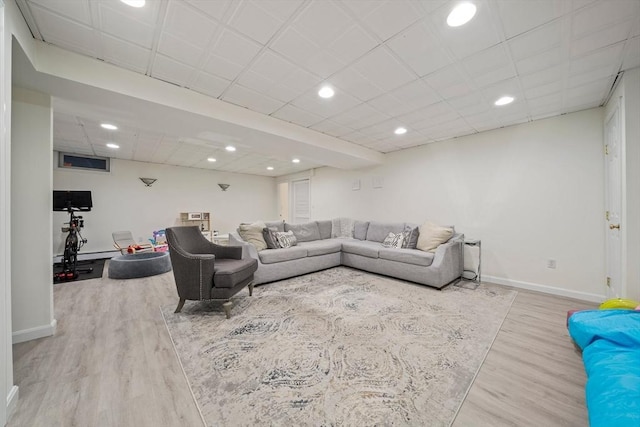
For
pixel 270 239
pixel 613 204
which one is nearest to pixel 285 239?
pixel 270 239

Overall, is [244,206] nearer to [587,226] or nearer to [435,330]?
[435,330]

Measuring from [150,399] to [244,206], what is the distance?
7020mm


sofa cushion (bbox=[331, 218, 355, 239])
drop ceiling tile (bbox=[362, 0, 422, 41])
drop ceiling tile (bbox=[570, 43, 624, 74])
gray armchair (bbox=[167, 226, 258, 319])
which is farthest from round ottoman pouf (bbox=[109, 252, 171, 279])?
drop ceiling tile (bbox=[570, 43, 624, 74])

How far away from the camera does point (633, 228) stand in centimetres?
214

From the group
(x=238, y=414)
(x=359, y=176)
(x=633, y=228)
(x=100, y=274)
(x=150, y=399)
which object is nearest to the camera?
(x=238, y=414)

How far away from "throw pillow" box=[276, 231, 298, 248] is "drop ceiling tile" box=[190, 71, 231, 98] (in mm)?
2335

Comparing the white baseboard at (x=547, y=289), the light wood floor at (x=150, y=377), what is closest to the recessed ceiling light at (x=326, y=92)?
the light wood floor at (x=150, y=377)

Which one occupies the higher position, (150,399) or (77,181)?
(77,181)

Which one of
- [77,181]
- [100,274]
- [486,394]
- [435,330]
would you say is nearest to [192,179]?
[77,181]

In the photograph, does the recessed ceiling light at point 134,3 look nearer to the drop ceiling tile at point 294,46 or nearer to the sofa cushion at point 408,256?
the drop ceiling tile at point 294,46

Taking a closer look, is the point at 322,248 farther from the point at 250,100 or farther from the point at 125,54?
the point at 125,54

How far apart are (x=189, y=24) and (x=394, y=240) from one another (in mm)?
3907

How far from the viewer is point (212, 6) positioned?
158 centimetres

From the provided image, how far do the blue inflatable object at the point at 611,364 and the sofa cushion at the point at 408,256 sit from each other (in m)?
1.62
